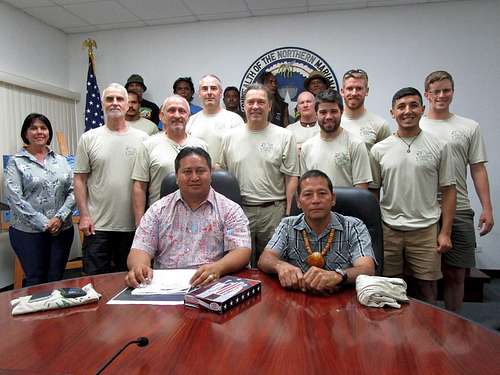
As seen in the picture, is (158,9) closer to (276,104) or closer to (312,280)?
(276,104)

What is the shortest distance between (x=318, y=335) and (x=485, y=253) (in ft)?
13.8

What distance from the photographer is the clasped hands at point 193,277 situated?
1.49m

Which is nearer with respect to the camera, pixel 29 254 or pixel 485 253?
pixel 29 254

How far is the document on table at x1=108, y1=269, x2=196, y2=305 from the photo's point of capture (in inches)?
53.2

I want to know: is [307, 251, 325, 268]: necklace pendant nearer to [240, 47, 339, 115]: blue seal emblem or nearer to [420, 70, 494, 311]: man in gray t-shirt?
[420, 70, 494, 311]: man in gray t-shirt

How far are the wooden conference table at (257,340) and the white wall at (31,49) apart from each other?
391 cm

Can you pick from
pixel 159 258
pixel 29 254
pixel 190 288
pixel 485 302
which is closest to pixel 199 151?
pixel 159 258

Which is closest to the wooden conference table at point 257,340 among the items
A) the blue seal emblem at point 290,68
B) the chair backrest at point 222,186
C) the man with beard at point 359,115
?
the chair backrest at point 222,186

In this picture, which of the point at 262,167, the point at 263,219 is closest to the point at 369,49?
the point at 262,167

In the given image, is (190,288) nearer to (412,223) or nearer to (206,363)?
(206,363)

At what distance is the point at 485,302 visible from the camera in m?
3.54

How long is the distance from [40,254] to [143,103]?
2501 mm

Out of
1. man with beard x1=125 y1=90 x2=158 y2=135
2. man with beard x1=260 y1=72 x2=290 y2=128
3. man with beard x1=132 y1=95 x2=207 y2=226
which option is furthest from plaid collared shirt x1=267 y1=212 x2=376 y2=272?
man with beard x1=260 y1=72 x2=290 y2=128

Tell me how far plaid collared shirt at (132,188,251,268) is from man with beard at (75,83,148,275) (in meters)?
0.82
